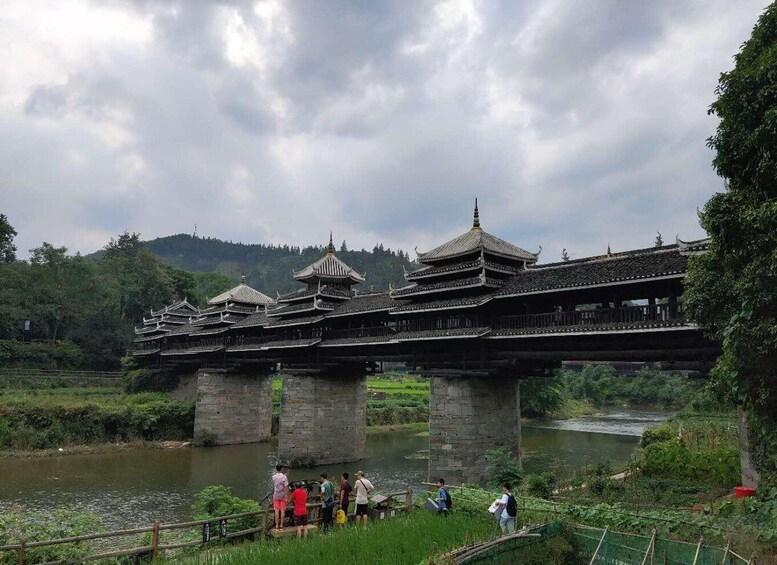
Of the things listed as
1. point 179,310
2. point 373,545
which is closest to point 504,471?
point 373,545

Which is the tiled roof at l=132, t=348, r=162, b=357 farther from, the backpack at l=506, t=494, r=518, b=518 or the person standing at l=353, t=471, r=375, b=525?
the backpack at l=506, t=494, r=518, b=518

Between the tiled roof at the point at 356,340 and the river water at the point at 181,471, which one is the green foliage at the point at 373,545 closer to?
the river water at the point at 181,471

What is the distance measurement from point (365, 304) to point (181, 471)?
12331 millimetres

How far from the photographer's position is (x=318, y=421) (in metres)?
28.8

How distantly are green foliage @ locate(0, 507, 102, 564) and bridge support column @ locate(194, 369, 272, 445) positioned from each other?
2149cm

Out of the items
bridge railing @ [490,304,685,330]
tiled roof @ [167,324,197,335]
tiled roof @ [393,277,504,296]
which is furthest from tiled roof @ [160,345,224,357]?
bridge railing @ [490,304,685,330]

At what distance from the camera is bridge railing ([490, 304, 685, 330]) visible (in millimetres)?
16141

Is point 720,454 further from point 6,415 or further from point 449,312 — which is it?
point 6,415

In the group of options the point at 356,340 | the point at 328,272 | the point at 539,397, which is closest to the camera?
the point at 356,340

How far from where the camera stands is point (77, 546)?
421 inches

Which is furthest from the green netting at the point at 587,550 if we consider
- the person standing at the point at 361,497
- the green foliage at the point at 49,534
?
the green foliage at the point at 49,534

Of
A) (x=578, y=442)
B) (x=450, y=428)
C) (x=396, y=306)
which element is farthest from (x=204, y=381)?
(x=578, y=442)

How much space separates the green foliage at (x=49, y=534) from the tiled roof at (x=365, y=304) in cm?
1384

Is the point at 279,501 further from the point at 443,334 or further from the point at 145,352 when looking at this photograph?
the point at 145,352
